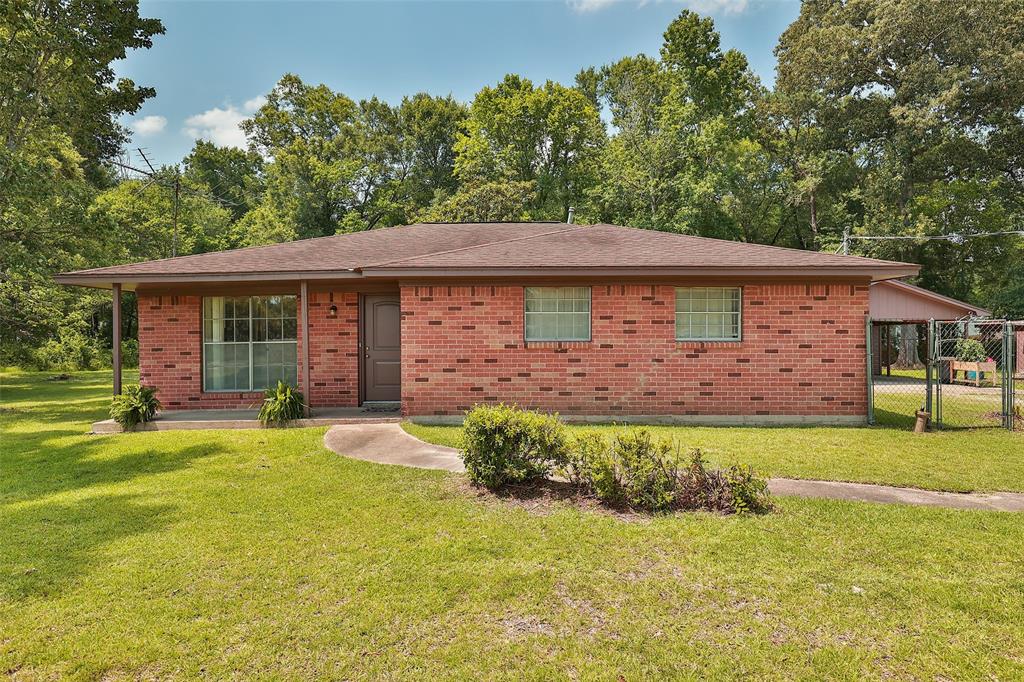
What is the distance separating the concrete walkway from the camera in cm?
487

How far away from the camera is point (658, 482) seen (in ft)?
15.3

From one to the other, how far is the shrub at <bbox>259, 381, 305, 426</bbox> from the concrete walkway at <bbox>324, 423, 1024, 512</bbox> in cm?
93

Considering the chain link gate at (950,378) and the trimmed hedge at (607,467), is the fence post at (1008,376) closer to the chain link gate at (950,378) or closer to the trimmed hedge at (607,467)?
the chain link gate at (950,378)

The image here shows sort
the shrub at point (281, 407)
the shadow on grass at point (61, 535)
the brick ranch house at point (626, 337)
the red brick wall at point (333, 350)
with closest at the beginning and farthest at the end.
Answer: the shadow on grass at point (61, 535), the shrub at point (281, 407), the brick ranch house at point (626, 337), the red brick wall at point (333, 350)

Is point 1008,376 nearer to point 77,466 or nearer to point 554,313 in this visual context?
point 554,313

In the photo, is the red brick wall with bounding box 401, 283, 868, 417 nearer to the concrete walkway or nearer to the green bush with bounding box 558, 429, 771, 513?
the concrete walkway

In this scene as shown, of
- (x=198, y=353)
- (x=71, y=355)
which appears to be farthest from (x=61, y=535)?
(x=71, y=355)

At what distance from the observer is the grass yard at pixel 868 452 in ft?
18.5

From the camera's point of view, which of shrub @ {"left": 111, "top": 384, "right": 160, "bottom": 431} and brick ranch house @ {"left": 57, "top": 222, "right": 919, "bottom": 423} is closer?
shrub @ {"left": 111, "top": 384, "right": 160, "bottom": 431}

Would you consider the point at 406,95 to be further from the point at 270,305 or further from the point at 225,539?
the point at 225,539

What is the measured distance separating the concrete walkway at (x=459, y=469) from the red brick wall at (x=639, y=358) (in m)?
1.22

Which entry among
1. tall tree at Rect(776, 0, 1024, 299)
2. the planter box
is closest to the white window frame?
the planter box

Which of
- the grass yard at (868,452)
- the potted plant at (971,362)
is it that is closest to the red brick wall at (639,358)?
the grass yard at (868,452)

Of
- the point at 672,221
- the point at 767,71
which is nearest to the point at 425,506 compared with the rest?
the point at 672,221
